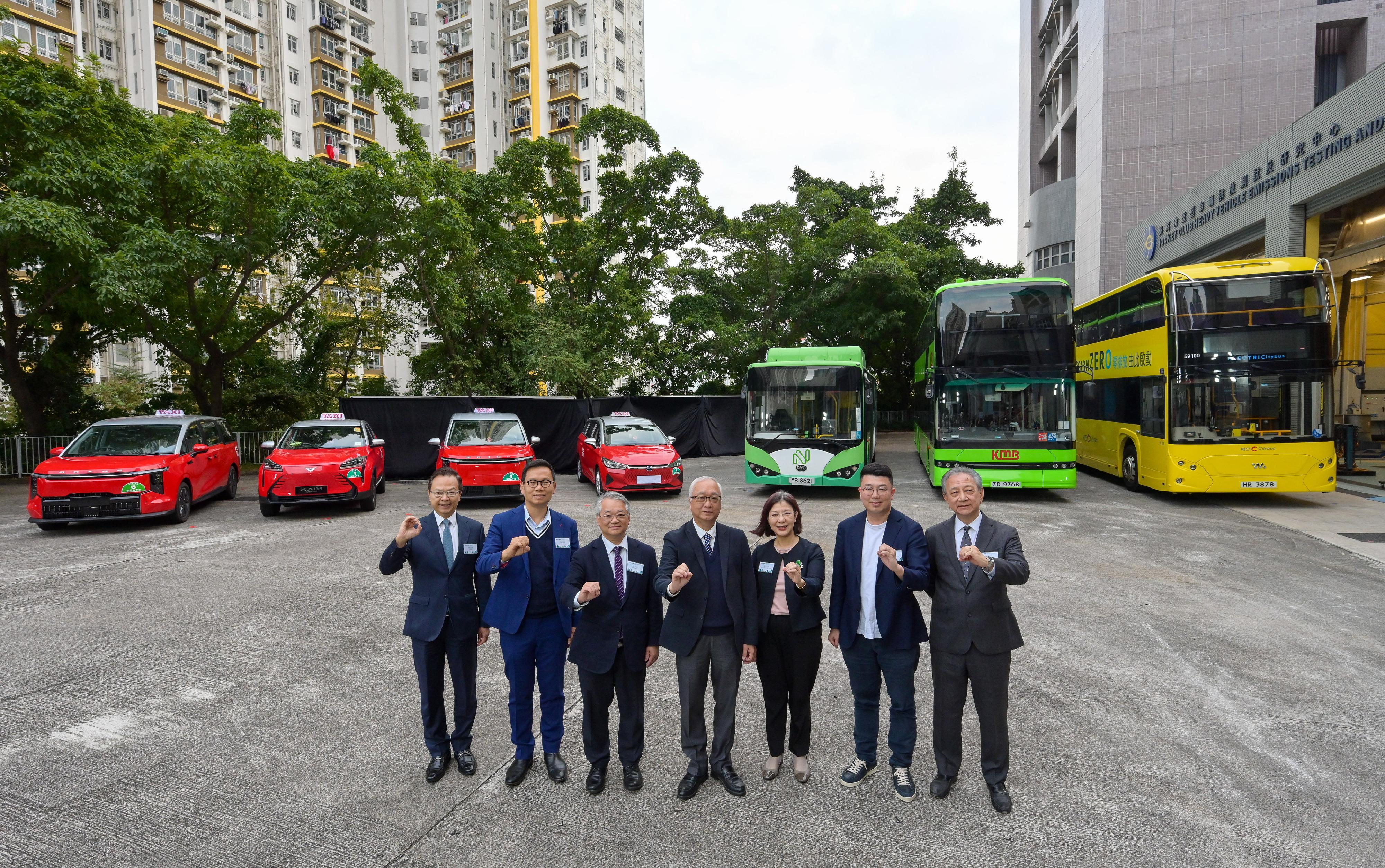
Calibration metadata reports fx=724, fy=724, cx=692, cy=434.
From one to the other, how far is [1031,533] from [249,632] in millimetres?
9676

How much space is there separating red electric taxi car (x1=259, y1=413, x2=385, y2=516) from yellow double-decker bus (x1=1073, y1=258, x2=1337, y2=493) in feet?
45.8

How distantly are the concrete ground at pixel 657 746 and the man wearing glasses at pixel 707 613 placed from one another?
0.45 metres

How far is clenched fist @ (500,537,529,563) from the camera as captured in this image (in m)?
3.48

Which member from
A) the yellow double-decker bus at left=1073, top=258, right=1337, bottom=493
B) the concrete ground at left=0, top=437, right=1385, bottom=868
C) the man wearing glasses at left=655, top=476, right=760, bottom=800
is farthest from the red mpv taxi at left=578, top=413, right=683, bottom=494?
the man wearing glasses at left=655, top=476, right=760, bottom=800

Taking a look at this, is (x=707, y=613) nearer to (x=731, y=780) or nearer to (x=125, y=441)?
(x=731, y=780)

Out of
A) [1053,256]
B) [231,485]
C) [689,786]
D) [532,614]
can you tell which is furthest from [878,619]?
[1053,256]

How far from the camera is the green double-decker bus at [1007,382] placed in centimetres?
1312

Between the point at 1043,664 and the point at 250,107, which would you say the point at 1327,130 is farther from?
the point at 250,107

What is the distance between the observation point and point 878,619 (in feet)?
11.7

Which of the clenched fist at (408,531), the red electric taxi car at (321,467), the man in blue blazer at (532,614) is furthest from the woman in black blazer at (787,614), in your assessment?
the red electric taxi car at (321,467)

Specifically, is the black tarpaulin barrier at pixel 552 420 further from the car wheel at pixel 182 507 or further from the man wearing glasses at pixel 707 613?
the man wearing glasses at pixel 707 613

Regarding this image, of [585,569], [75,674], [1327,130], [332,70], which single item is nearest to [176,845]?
[585,569]

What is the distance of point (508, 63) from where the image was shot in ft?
178

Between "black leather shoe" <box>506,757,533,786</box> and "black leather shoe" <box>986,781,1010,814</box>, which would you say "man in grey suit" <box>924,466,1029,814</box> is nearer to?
"black leather shoe" <box>986,781,1010,814</box>
